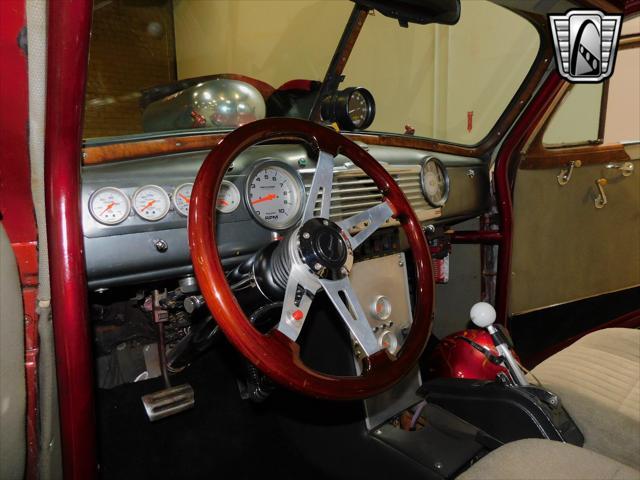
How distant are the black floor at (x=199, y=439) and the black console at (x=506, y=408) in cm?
51

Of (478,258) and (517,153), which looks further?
(478,258)

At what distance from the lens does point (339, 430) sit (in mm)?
1578

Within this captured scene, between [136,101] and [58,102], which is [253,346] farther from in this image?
[136,101]

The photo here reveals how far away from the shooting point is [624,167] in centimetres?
241

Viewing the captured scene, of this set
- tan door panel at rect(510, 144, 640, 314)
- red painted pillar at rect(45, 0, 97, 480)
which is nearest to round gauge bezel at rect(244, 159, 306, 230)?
red painted pillar at rect(45, 0, 97, 480)

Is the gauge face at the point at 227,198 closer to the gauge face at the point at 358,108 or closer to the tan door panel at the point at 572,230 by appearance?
the gauge face at the point at 358,108

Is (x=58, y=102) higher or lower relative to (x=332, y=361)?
higher

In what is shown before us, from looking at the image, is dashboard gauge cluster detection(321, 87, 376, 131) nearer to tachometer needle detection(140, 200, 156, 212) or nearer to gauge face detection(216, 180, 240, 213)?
gauge face detection(216, 180, 240, 213)

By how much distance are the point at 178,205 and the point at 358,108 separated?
0.80 meters

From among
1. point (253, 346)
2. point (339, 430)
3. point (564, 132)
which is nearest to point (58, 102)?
point (253, 346)

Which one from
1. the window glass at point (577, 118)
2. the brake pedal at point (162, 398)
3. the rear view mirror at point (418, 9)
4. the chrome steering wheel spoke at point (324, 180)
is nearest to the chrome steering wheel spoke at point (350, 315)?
the chrome steering wheel spoke at point (324, 180)

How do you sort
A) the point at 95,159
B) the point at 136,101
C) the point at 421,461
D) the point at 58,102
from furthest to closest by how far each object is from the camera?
the point at 136,101, the point at 421,461, the point at 95,159, the point at 58,102

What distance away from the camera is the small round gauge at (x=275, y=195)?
1299 mm

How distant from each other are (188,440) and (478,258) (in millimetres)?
1516
